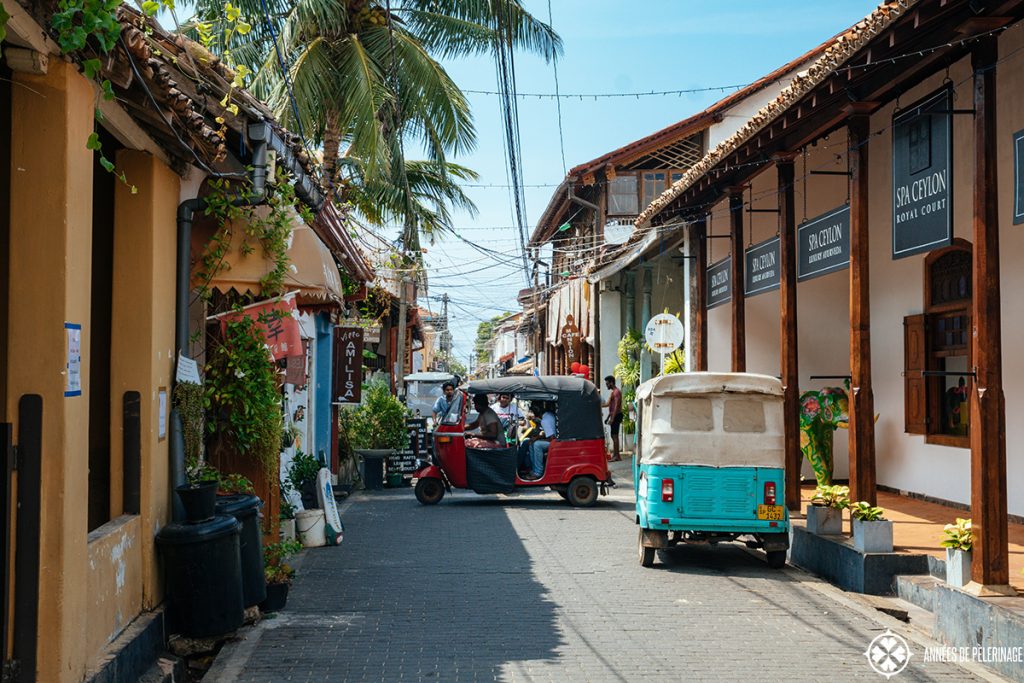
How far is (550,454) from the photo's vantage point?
1603 centimetres

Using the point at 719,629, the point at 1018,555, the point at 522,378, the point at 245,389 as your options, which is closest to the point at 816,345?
the point at 522,378

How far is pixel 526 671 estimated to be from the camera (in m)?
6.73

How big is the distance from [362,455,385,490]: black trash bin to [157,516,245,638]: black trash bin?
12212 mm

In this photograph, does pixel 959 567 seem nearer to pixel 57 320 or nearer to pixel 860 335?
pixel 860 335

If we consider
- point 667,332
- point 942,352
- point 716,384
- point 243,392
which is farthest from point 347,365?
point 942,352

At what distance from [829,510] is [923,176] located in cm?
A: 367

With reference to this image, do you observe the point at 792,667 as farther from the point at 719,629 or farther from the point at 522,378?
the point at 522,378

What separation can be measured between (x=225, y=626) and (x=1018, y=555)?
269 inches

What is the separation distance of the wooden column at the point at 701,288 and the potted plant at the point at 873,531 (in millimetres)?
7764

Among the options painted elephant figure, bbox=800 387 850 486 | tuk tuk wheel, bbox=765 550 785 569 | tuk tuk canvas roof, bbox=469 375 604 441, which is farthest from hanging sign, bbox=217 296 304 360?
painted elephant figure, bbox=800 387 850 486

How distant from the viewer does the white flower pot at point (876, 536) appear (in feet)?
30.6

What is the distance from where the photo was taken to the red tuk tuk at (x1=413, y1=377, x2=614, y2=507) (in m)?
16.0

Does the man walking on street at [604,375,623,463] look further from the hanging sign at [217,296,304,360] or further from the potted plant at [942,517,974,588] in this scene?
the potted plant at [942,517,974,588]

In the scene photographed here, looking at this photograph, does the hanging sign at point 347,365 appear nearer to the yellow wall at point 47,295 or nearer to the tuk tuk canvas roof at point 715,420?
the tuk tuk canvas roof at point 715,420
